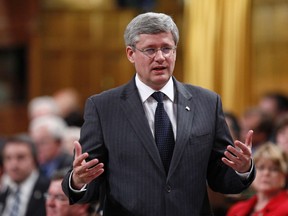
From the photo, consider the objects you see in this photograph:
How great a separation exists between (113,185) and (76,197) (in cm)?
15

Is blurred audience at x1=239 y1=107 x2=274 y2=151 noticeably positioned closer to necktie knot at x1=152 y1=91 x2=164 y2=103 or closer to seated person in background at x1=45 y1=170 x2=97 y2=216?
seated person in background at x1=45 y1=170 x2=97 y2=216

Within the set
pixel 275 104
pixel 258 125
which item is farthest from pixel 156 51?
pixel 275 104

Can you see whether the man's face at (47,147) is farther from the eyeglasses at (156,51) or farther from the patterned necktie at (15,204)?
the eyeglasses at (156,51)

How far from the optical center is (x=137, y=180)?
3.53m

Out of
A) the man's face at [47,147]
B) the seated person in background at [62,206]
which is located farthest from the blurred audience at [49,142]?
the seated person in background at [62,206]

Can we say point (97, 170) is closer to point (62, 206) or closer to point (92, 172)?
point (92, 172)

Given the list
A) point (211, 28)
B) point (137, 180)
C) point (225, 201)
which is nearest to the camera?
point (137, 180)

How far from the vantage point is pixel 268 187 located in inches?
192

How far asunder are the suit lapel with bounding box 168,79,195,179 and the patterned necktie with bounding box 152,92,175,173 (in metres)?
0.04

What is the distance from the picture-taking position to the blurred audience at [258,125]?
7137mm

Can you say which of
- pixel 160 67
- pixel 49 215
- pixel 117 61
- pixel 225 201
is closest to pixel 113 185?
pixel 160 67

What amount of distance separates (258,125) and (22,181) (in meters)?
1.92

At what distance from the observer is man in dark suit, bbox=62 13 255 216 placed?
139 inches

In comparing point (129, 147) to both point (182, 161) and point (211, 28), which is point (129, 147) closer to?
point (182, 161)
